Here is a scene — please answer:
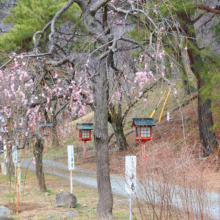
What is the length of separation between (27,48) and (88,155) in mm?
6421

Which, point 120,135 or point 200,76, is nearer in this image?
point 200,76

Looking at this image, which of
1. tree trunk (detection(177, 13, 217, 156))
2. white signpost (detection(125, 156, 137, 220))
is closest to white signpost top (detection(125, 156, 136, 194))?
white signpost (detection(125, 156, 137, 220))

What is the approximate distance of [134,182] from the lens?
3275mm

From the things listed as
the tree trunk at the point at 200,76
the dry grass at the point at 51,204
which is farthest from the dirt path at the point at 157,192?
the tree trunk at the point at 200,76

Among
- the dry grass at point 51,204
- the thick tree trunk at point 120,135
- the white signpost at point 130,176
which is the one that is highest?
the thick tree trunk at point 120,135

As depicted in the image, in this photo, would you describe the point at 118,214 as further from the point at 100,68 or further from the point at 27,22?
the point at 27,22

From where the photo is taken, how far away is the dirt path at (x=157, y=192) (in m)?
2.61

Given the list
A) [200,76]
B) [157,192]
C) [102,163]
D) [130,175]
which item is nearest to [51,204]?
[102,163]

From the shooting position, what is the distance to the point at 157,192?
103 inches

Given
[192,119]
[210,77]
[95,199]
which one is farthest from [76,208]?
[192,119]

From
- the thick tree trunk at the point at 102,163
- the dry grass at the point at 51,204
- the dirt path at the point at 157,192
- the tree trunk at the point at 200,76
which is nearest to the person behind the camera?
the dirt path at the point at 157,192

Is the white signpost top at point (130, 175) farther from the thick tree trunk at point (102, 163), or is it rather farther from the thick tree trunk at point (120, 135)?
the thick tree trunk at point (120, 135)

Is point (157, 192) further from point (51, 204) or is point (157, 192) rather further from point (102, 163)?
point (51, 204)

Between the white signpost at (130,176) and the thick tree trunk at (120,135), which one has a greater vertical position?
the thick tree trunk at (120,135)
